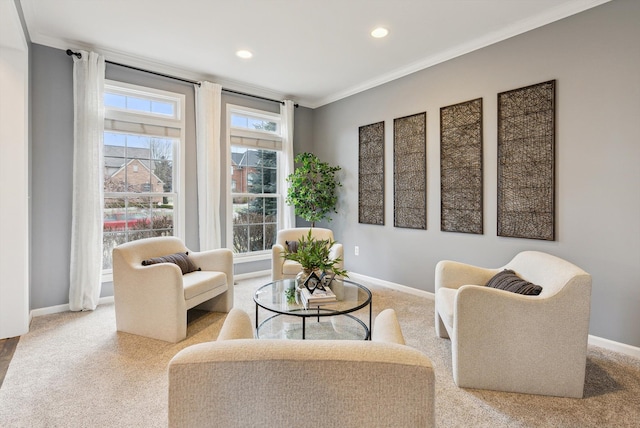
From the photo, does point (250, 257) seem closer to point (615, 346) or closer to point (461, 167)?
point (461, 167)

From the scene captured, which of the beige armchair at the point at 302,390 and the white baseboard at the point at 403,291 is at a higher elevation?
the beige armchair at the point at 302,390

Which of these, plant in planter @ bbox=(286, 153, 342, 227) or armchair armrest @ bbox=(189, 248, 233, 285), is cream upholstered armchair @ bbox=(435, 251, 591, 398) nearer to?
armchair armrest @ bbox=(189, 248, 233, 285)

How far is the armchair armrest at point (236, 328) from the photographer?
4.36ft

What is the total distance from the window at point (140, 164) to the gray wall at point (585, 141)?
3.14m

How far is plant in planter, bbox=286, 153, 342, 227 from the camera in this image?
15.6 feet

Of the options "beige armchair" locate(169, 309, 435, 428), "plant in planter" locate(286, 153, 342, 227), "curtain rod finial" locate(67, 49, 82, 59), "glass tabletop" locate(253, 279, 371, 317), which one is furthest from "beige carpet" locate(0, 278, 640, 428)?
"curtain rod finial" locate(67, 49, 82, 59)

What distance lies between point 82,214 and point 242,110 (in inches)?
93.4

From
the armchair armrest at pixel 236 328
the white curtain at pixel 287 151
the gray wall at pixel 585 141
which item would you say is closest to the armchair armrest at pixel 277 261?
the white curtain at pixel 287 151

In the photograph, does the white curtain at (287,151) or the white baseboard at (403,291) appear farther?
the white curtain at (287,151)

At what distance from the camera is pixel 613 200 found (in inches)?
99.0

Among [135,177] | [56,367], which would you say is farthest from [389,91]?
[56,367]

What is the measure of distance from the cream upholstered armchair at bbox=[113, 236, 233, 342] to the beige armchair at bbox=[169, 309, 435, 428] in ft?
6.70

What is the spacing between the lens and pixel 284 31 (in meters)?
3.11

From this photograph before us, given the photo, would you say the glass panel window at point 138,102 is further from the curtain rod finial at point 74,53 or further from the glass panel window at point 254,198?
the glass panel window at point 254,198
